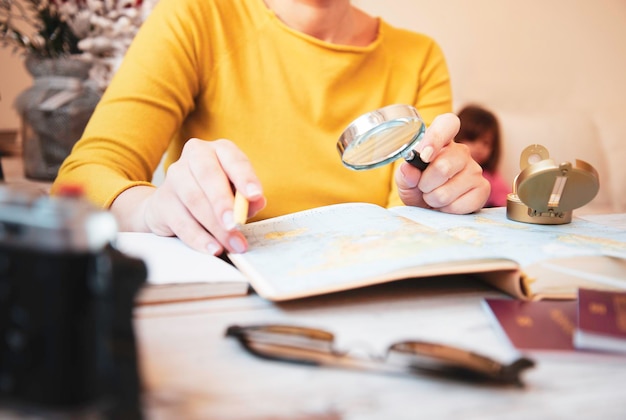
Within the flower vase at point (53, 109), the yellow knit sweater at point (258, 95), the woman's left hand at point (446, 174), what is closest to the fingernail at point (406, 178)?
the woman's left hand at point (446, 174)

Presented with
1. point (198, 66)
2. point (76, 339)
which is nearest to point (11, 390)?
point (76, 339)

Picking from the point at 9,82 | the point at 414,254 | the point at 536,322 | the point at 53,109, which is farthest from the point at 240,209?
the point at 9,82

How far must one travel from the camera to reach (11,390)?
258mm

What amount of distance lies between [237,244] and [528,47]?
2051 millimetres

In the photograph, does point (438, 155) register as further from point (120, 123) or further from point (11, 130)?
point (11, 130)

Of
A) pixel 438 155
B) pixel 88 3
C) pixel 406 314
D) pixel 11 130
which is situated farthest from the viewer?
pixel 11 130

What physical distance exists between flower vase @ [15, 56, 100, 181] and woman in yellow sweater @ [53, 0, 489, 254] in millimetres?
333

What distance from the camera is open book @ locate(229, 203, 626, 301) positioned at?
1.65 feet

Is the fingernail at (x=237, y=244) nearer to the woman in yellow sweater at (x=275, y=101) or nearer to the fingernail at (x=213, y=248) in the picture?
the fingernail at (x=213, y=248)

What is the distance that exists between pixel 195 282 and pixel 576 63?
2316 mm

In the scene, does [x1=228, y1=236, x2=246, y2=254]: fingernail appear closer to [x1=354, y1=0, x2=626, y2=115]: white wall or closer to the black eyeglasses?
the black eyeglasses

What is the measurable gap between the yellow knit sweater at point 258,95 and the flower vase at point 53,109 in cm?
32

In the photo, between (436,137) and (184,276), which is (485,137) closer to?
(436,137)

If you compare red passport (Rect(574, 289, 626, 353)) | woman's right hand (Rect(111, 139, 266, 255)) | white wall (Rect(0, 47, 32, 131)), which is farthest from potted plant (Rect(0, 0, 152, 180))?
red passport (Rect(574, 289, 626, 353))
